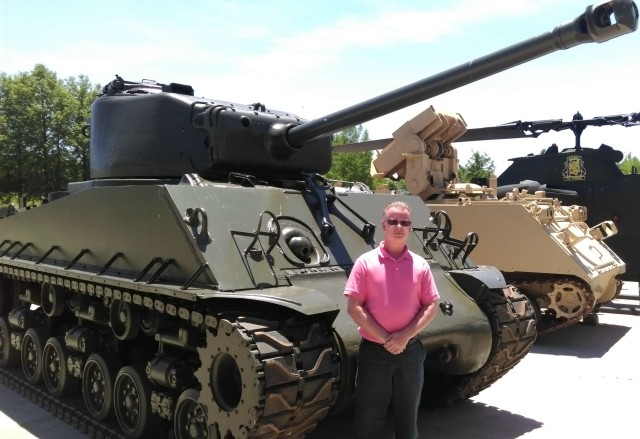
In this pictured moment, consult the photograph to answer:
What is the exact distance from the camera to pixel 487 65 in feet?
15.8

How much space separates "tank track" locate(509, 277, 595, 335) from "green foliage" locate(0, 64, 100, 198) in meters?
23.6

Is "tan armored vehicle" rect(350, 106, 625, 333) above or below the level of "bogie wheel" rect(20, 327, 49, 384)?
above

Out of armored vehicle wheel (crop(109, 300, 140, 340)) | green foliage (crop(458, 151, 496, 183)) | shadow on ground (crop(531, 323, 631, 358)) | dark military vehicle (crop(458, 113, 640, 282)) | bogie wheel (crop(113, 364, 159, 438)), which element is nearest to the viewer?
bogie wheel (crop(113, 364, 159, 438))

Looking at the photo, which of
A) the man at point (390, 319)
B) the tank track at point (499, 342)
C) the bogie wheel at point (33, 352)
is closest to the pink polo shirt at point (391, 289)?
the man at point (390, 319)

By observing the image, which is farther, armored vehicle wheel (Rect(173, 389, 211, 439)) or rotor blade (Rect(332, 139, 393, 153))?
rotor blade (Rect(332, 139, 393, 153))

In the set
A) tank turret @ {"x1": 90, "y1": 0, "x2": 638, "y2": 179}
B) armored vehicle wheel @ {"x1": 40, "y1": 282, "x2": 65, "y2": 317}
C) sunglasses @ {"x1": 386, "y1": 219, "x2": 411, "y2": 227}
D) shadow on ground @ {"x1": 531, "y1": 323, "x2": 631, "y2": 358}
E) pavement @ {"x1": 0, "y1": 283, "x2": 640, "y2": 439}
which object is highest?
tank turret @ {"x1": 90, "y1": 0, "x2": 638, "y2": 179}

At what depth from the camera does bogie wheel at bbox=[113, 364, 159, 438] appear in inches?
215

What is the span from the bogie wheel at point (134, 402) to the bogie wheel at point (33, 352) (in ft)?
A: 6.23

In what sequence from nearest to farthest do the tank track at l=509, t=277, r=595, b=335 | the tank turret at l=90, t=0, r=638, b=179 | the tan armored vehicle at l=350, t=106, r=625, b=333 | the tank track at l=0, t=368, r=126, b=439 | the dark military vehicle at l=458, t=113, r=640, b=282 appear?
the tank track at l=0, t=368, r=126, b=439, the tank turret at l=90, t=0, r=638, b=179, the tank track at l=509, t=277, r=595, b=335, the tan armored vehicle at l=350, t=106, r=625, b=333, the dark military vehicle at l=458, t=113, r=640, b=282

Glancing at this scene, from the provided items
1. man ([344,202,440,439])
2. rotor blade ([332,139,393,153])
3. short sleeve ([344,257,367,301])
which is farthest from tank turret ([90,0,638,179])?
rotor blade ([332,139,393,153])

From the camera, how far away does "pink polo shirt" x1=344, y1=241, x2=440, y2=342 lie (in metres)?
4.10

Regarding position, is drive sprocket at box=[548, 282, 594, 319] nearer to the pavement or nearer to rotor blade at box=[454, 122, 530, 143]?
the pavement

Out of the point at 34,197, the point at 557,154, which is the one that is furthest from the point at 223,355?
the point at 34,197

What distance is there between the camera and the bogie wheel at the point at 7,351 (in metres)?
8.11
